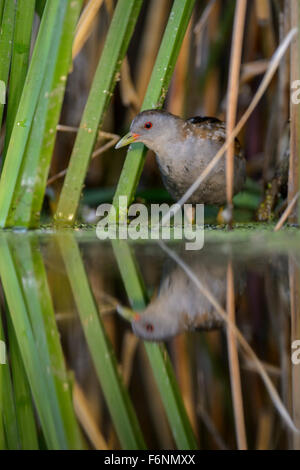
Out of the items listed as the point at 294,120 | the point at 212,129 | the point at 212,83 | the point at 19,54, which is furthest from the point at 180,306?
the point at 212,83

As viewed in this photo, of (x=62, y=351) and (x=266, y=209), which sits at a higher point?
(x=266, y=209)

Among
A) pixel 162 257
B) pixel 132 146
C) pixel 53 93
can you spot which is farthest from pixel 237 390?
pixel 132 146

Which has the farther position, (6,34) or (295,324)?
(6,34)

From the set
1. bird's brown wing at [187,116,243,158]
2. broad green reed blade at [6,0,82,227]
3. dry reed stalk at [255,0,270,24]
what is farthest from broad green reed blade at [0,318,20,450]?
dry reed stalk at [255,0,270,24]

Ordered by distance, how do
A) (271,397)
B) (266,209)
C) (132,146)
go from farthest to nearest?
(266,209)
(132,146)
(271,397)

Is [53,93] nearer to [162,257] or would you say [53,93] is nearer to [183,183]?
[162,257]

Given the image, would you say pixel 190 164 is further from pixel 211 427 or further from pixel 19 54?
pixel 211 427
